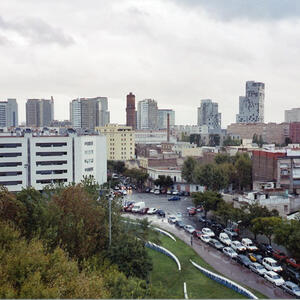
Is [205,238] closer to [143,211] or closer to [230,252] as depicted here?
[230,252]

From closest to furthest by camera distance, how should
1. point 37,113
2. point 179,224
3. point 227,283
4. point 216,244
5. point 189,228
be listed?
point 227,283 → point 216,244 → point 189,228 → point 179,224 → point 37,113

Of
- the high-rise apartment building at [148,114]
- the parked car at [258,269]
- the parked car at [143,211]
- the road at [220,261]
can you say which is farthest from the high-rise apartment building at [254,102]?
the parked car at [258,269]

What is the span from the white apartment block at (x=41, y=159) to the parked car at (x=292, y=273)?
13509 mm

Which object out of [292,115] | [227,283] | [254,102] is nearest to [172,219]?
[227,283]

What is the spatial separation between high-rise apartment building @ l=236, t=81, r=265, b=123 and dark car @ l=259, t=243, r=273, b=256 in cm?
8134

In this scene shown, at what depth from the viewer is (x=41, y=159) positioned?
899 inches

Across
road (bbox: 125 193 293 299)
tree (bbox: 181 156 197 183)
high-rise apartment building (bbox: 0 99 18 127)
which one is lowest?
road (bbox: 125 193 293 299)

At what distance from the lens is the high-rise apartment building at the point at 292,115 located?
92.4 metres

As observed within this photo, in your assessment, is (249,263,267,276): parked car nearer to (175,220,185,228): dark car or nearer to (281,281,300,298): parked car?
(281,281,300,298): parked car

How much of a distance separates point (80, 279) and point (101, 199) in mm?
6456

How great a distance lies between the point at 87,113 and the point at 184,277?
247ft

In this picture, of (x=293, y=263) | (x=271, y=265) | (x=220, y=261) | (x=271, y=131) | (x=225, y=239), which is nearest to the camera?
(x=271, y=265)

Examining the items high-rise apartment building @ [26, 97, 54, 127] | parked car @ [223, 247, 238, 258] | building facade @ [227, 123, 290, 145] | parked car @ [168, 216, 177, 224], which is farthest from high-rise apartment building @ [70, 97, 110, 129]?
parked car @ [223, 247, 238, 258]

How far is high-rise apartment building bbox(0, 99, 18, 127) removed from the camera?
284ft
